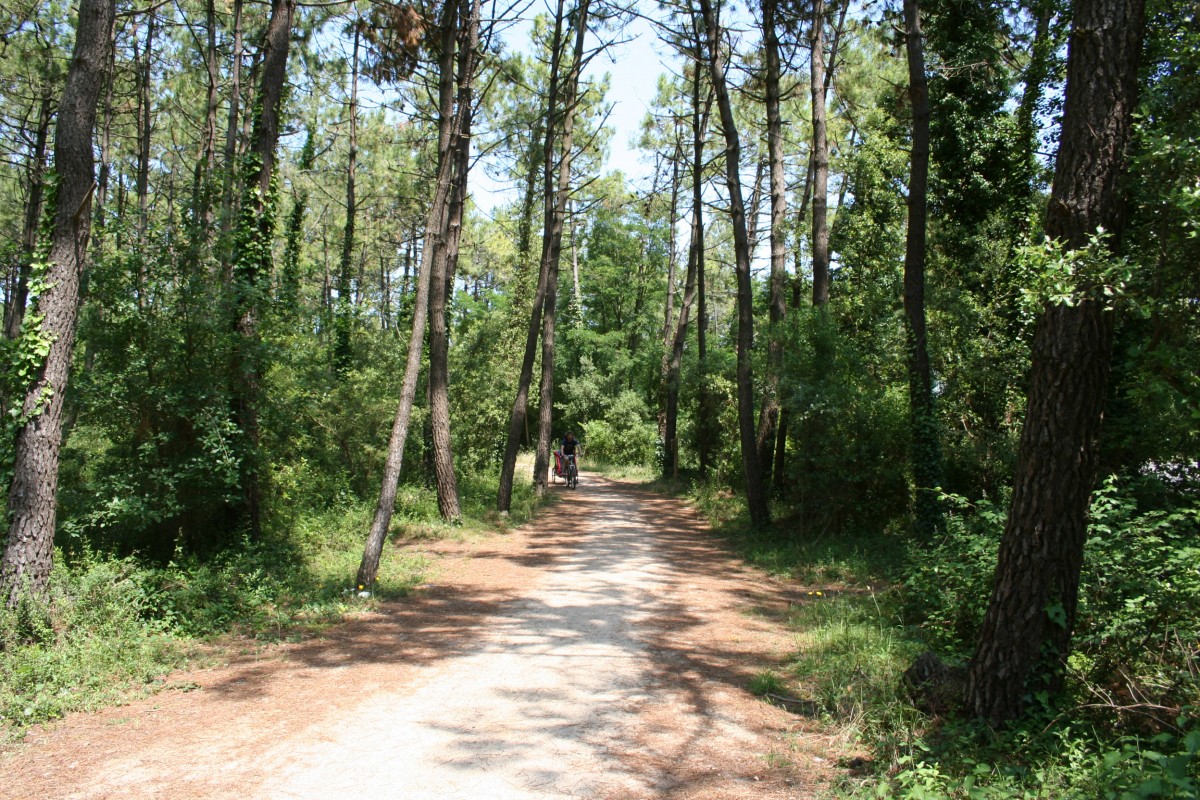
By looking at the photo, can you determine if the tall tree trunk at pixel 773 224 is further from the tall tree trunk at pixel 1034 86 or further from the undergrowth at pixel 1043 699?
the undergrowth at pixel 1043 699

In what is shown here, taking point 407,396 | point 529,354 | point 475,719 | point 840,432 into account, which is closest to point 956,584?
point 475,719

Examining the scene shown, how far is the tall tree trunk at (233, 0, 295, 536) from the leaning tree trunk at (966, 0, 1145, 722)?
9226mm

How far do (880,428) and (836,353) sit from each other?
170cm

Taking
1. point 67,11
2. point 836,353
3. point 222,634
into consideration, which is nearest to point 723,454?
point 836,353

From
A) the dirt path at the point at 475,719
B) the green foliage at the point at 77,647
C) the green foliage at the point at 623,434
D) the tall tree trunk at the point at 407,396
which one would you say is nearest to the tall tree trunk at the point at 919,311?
the dirt path at the point at 475,719

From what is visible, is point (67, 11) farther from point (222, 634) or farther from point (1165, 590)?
point (1165, 590)

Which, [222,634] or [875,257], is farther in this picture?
[875,257]

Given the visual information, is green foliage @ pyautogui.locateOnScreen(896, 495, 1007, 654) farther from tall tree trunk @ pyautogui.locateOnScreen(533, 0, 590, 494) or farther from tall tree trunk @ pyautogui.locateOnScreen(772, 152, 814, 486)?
tall tree trunk @ pyautogui.locateOnScreen(533, 0, 590, 494)

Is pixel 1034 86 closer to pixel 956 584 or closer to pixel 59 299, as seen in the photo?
pixel 956 584

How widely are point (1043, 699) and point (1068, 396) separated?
6.27 feet

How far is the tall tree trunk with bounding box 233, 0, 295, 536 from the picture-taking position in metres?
10.1

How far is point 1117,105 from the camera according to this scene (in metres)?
4.58

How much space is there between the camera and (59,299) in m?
7.38

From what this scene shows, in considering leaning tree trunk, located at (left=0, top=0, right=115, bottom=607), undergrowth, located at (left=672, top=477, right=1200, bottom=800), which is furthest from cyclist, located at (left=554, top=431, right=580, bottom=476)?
leaning tree trunk, located at (left=0, top=0, right=115, bottom=607)
